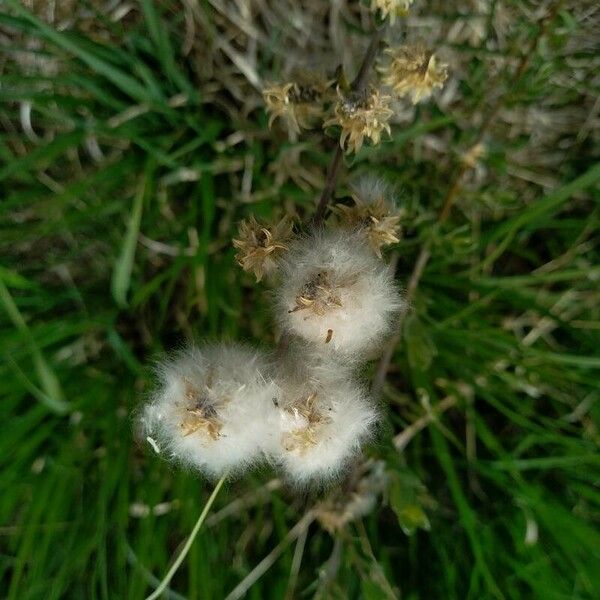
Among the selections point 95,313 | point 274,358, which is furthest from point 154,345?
point 274,358

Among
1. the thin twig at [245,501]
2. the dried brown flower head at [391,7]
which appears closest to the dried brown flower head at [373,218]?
the dried brown flower head at [391,7]

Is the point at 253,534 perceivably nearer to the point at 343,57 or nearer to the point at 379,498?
the point at 379,498

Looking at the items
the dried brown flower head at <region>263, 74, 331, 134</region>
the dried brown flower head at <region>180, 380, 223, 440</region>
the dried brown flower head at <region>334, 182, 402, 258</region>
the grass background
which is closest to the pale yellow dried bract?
the dried brown flower head at <region>334, 182, 402, 258</region>

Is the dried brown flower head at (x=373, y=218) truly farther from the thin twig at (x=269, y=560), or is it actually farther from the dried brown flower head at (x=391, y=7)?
the thin twig at (x=269, y=560)

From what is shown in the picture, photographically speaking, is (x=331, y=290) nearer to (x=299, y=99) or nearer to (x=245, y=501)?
(x=299, y=99)

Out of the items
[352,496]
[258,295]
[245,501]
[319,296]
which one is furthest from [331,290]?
[245,501]

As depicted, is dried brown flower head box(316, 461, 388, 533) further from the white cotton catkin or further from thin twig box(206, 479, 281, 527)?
the white cotton catkin

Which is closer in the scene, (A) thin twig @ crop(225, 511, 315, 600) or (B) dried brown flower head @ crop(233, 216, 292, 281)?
(B) dried brown flower head @ crop(233, 216, 292, 281)
